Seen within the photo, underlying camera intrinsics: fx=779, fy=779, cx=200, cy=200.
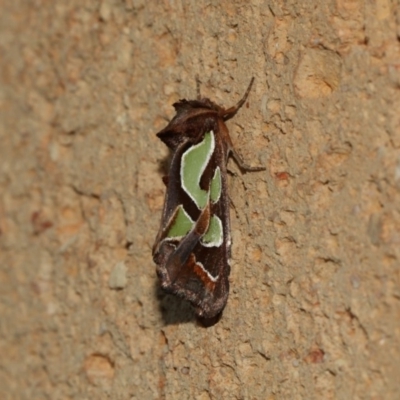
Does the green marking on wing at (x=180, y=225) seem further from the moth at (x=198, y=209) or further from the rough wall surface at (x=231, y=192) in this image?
the rough wall surface at (x=231, y=192)

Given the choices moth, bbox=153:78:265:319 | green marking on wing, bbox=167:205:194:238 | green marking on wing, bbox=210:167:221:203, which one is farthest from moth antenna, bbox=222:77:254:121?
green marking on wing, bbox=167:205:194:238

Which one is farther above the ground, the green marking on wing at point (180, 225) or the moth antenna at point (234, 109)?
the moth antenna at point (234, 109)

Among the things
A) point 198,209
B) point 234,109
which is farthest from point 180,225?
point 234,109

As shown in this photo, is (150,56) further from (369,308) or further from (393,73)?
(369,308)

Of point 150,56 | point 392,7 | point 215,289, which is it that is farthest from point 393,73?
point 150,56

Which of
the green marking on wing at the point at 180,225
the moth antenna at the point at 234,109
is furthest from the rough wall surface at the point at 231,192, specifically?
the green marking on wing at the point at 180,225

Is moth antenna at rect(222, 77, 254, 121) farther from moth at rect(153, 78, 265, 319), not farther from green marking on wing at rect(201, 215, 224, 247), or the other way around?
green marking on wing at rect(201, 215, 224, 247)

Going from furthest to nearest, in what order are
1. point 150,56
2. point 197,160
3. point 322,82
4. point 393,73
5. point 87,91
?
point 87,91
point 150,56
point 197,160
point 322,82
point 393,73
